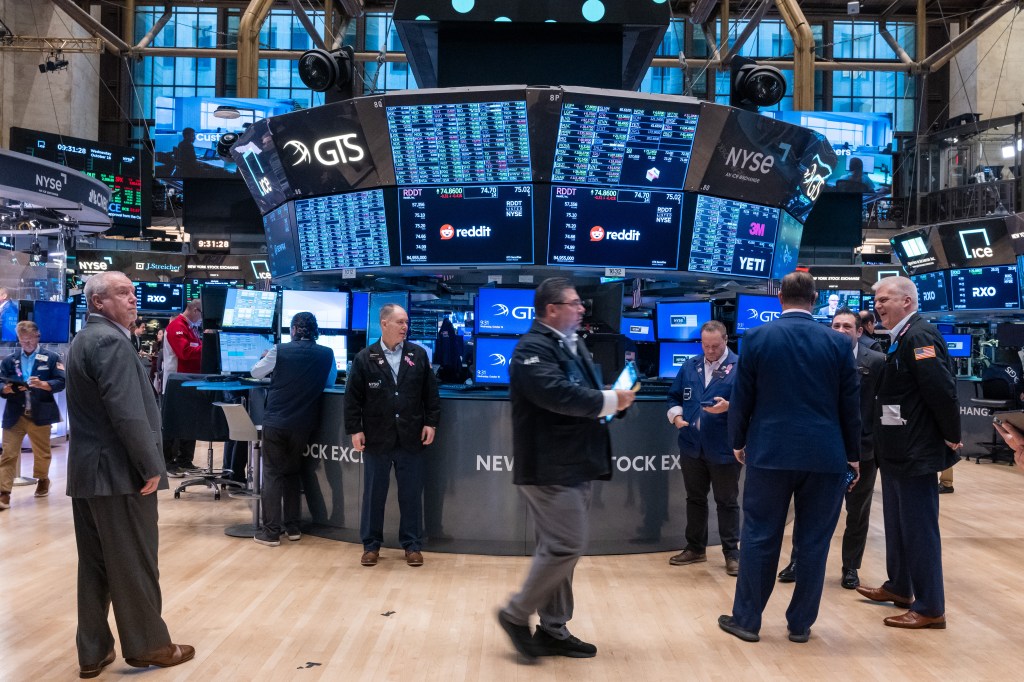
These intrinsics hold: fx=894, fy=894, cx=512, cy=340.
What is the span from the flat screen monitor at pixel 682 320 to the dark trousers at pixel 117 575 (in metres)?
5.71

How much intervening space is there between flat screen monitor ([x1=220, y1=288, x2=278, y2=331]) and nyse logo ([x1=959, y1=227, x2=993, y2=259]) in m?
10.0

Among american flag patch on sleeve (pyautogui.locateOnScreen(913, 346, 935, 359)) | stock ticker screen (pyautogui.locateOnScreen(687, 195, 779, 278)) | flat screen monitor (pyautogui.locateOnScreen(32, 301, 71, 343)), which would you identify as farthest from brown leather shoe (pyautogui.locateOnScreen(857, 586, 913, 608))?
flat screen monitor (pyautogui.locateOnScreen(32, 301, 71, 343))

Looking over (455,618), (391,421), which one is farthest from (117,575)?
(391,421)

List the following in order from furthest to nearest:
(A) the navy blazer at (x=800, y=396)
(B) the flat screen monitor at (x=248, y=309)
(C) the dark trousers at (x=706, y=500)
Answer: (B) the flat screen monitor at (x=248, y=309) → (C) the dark trousers at (x=706, y=500) → (A) the navy blazer at (x=800, y=396)

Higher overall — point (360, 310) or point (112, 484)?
point (360, 310)

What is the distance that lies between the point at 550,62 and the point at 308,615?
5085mm

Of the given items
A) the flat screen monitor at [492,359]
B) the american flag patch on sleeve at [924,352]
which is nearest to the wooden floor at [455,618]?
the american flag patch on sleeve at [924,352]

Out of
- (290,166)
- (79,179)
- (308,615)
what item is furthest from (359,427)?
(79,179)

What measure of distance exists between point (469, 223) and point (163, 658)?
4.19m

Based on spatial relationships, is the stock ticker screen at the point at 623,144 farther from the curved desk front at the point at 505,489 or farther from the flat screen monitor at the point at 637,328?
the flat screen monitor at the point at 637,328

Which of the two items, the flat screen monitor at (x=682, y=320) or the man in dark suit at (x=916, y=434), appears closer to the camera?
the man in dark suit at (x=916, y=434)

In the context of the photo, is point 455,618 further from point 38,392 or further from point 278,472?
point 38,392

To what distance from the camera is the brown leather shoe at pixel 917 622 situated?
14.8 feet

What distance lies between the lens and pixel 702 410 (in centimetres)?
568
